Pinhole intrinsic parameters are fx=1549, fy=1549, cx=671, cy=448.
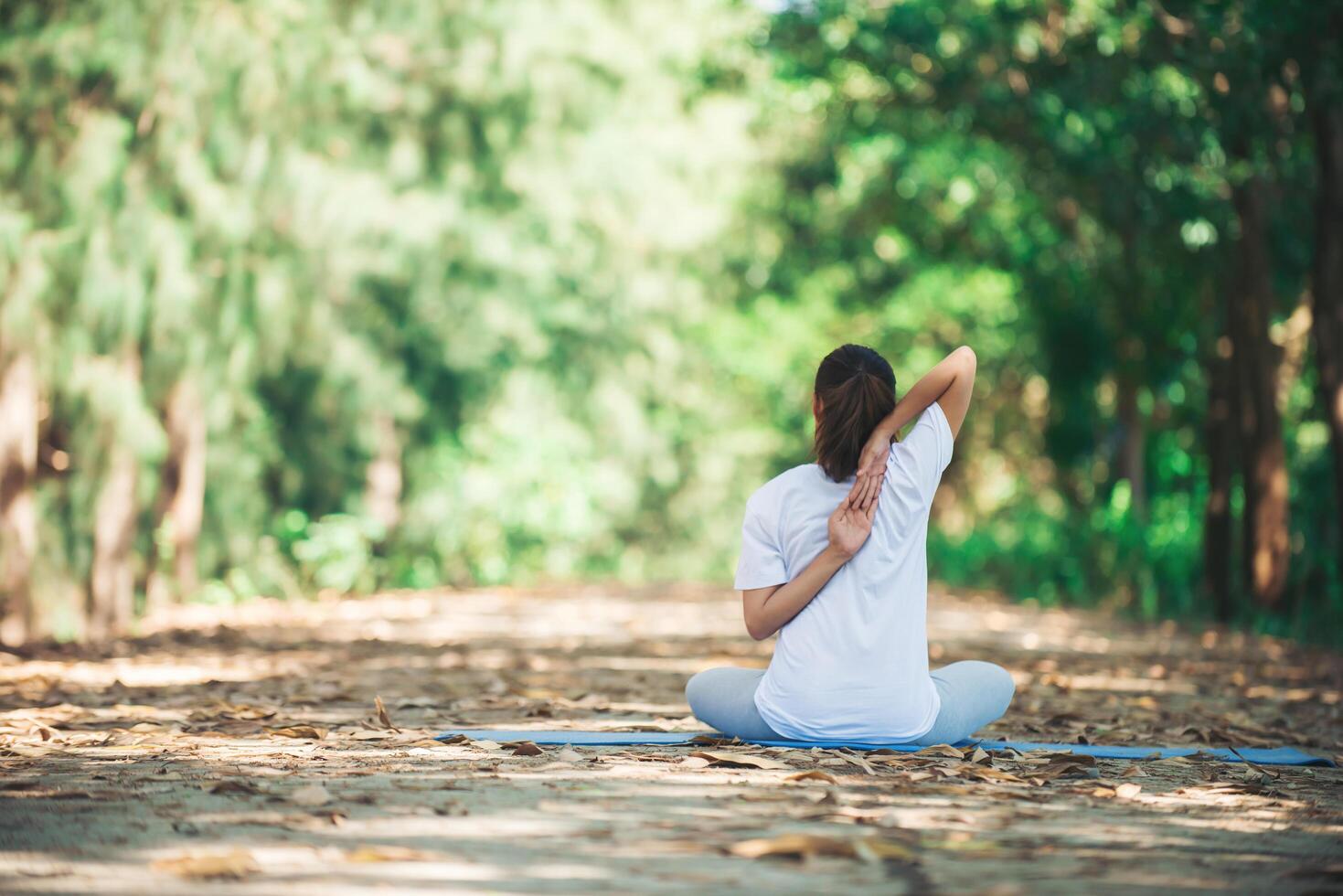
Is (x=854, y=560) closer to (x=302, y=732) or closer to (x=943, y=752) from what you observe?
(x=943, y=752)

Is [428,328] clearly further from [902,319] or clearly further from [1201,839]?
[1201,839]

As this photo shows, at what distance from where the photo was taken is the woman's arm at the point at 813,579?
4.88 meters

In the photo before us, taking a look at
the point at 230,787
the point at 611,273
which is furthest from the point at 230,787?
the point at 611,273

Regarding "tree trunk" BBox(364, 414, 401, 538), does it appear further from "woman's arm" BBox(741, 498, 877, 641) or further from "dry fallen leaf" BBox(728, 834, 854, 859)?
"dry fallen leaf" BBox(728, 834, 854, 859)

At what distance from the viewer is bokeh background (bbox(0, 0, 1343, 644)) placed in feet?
40.3

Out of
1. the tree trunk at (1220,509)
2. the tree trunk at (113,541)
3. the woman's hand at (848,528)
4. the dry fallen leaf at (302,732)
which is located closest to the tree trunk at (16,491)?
the tree trunk at (113,541)

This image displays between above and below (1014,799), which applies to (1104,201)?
above

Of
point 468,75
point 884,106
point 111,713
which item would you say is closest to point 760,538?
point 111,713

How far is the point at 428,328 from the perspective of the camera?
21266mm

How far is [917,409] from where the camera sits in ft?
16.6

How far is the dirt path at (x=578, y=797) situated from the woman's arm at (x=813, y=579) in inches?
17.5

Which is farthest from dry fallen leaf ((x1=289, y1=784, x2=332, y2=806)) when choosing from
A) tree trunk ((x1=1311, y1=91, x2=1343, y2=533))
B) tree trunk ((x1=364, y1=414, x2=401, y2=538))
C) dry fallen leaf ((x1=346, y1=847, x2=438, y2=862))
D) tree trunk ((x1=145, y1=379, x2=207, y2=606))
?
tree trunk ((x1=364, y1=414, x2=401, y2=538))

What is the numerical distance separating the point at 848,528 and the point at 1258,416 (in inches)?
369

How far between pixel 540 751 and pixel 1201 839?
2.18m
